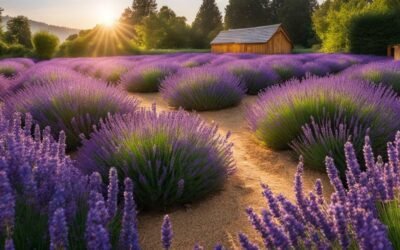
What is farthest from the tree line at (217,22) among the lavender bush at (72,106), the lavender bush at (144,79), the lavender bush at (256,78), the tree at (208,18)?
the lavender bush at (72,106)

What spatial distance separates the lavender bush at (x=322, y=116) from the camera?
363 centimetres

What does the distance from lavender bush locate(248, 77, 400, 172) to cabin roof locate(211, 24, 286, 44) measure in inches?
1165

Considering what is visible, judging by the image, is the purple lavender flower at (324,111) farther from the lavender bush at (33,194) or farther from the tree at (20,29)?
the tree at (20,29)

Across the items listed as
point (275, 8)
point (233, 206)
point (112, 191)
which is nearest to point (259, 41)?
point (233, 206)

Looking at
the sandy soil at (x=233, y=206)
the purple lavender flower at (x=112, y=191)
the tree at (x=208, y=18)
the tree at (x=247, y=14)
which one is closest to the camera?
the purple lavender flower at (x=112, y=191)

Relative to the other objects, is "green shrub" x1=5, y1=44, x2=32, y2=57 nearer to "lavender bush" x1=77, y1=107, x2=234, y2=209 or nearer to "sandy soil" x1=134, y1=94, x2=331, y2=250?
"sandy soil" x1=134, y1=94, x2=331, y2=250

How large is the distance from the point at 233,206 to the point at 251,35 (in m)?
34.2

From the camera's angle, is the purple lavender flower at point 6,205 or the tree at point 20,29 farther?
the tree at point 20,29

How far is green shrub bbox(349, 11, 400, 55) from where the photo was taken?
22.2 meters

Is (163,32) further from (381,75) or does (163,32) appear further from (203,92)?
(203,92)

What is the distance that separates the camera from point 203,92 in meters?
7.06

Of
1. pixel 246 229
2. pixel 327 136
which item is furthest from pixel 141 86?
pixel 246 229

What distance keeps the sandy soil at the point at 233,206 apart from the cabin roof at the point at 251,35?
30.1m

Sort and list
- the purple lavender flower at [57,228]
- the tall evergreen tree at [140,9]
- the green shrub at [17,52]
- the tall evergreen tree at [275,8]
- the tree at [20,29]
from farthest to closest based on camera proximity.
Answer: the tall evergreen tree at [140,9] < the tall evergreen tree at [275,8] < the tree at [20,29] < the green shrub at [17,52] < the purple lavender flower at [57,228]
